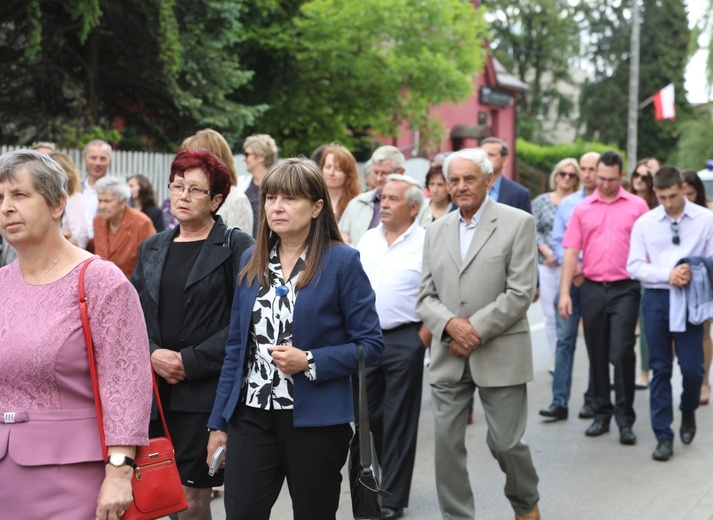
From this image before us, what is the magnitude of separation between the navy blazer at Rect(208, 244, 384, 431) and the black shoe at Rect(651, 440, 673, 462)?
4066 mm

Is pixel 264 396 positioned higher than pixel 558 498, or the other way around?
pixel 264 396

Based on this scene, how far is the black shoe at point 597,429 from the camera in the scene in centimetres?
841

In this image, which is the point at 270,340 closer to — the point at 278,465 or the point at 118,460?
the point at 278,465

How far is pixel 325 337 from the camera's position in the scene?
4176mm

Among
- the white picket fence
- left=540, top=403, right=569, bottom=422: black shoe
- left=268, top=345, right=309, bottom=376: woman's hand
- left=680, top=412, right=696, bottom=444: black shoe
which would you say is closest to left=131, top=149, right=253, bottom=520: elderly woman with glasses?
left=268, top=345, right=309, bottom=376: woman's hand

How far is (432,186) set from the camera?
9.00 meters

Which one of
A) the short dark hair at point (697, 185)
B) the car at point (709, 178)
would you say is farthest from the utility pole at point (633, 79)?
the short dark hair at point (697, 185)

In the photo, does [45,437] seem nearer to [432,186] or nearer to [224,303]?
[224,303]

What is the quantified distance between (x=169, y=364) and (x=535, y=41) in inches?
2528

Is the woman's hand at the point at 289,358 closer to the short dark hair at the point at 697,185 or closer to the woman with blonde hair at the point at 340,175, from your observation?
the woman with blonde hair at the point at 340,175

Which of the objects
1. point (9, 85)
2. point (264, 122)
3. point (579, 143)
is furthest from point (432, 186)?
point (579, 143)

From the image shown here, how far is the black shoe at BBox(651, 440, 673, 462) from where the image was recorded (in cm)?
762

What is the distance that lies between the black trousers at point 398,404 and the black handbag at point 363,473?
2.00m

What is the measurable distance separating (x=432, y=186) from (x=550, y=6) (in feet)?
191
